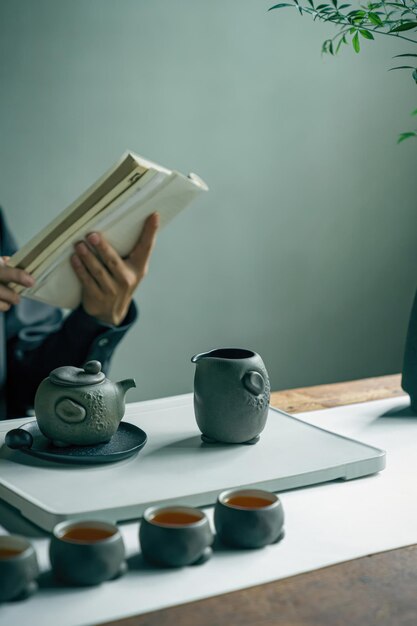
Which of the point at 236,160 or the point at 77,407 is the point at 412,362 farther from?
the point at 236,160

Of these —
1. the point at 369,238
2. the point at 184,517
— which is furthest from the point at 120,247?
the point at 369,238

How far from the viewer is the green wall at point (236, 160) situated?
2734 mm

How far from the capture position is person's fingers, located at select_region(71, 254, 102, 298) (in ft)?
5.21

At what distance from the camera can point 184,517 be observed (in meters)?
0.88

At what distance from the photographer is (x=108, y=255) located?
1.60 metres

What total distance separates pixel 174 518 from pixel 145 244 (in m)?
0.83

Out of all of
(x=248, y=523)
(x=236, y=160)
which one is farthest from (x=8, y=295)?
(x=236, y=160)

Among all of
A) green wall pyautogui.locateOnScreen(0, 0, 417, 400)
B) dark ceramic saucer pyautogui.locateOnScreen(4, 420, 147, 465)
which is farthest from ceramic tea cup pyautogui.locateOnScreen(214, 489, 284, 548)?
green wall pyautogui.locateOnScreen(0, 0, 417, 400)

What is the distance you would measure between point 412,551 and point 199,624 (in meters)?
0.28

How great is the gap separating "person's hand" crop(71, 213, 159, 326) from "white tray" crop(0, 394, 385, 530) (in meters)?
0.39

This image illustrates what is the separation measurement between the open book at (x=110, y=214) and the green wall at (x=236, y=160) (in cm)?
120

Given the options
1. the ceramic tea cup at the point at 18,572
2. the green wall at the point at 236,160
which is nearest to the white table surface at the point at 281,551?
the ceramic tea cup at the point at 18,572

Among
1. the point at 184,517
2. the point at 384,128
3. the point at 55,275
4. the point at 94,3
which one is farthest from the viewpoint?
the point at 384,128

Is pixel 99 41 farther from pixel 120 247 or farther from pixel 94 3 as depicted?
pixel 120 247
